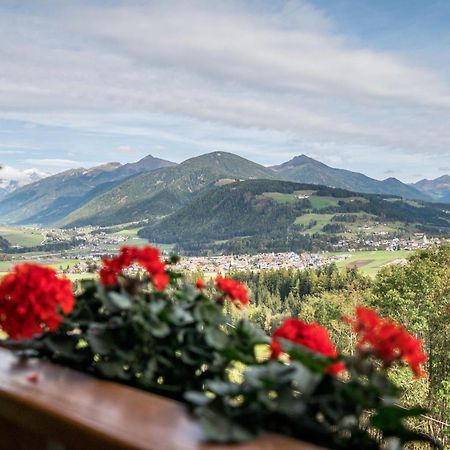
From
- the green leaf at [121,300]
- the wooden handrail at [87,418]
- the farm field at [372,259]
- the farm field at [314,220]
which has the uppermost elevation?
the green leaf at [121,300]

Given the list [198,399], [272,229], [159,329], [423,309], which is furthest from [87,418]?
[272,229]

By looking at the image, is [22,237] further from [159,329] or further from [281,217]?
[159,329]

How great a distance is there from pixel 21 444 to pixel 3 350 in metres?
0.41

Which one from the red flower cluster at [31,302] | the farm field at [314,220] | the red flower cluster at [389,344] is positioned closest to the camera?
the red flower cluster at [389,344]

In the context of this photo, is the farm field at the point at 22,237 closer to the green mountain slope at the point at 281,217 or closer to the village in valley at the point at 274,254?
the village in valley at the point at 274,254

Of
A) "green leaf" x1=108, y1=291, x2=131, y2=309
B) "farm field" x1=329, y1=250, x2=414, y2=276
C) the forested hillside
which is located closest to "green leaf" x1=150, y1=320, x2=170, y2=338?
"green leaf" x1=108, y1=291, x2=131, y2=309

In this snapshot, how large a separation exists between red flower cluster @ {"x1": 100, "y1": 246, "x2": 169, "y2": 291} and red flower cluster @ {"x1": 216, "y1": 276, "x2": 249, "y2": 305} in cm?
21

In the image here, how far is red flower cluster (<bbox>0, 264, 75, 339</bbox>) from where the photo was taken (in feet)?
4.25

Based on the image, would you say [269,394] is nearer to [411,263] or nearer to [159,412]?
[159,412]

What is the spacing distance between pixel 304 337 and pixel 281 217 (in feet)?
492

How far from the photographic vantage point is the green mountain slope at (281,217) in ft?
437

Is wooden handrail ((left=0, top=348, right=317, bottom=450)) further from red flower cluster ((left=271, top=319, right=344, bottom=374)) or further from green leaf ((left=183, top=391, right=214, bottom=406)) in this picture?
red flower cluster ((left=271, top=319, right=344, bottom=374))

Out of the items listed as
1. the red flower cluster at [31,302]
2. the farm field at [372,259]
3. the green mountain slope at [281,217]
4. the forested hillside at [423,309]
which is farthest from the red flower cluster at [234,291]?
the green mountain slope at [281,217]

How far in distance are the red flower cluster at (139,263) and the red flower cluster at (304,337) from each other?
34cm
